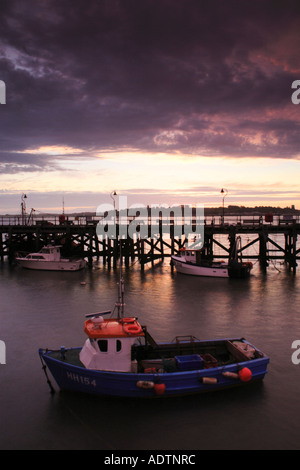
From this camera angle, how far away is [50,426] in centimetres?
1276

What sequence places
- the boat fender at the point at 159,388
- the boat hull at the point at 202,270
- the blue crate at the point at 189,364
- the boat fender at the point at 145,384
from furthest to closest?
the boat hull at the point at 202,270 < the blue crate at the point at 189,364 < the boat fender at the point at 159,388 < the boat fender at the point at 145,384

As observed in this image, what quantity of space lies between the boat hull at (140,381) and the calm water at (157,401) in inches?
16.0

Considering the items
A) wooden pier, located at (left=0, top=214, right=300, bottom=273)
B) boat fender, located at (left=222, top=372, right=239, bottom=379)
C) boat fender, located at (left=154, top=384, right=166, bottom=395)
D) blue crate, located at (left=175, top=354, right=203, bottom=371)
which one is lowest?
boat fender, located at (left=154, top=384, right=166, bottom=395)

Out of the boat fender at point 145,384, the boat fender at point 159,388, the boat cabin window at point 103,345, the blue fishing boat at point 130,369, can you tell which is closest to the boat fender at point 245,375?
the blue fishing boat at point 130,369

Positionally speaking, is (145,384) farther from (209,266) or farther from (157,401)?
(209,266)

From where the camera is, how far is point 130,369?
Result: 14.4 meters

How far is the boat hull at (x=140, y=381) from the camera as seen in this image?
13.8m

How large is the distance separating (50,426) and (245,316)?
16.1 m

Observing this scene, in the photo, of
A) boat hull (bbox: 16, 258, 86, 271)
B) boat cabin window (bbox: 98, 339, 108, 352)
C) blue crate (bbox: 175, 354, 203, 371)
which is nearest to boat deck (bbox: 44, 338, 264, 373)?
blue crate (bbox: 175, 354, 203, 371)

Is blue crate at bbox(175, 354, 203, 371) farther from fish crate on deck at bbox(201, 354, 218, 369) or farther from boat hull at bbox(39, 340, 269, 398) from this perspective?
boat hull at bbox(39, 340, 269, 398)

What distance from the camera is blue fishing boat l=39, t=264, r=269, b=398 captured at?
13902 millimetres

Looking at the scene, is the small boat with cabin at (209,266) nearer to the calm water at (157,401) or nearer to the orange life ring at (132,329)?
the calm water at (157,401)

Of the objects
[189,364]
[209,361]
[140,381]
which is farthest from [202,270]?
[140,381]
